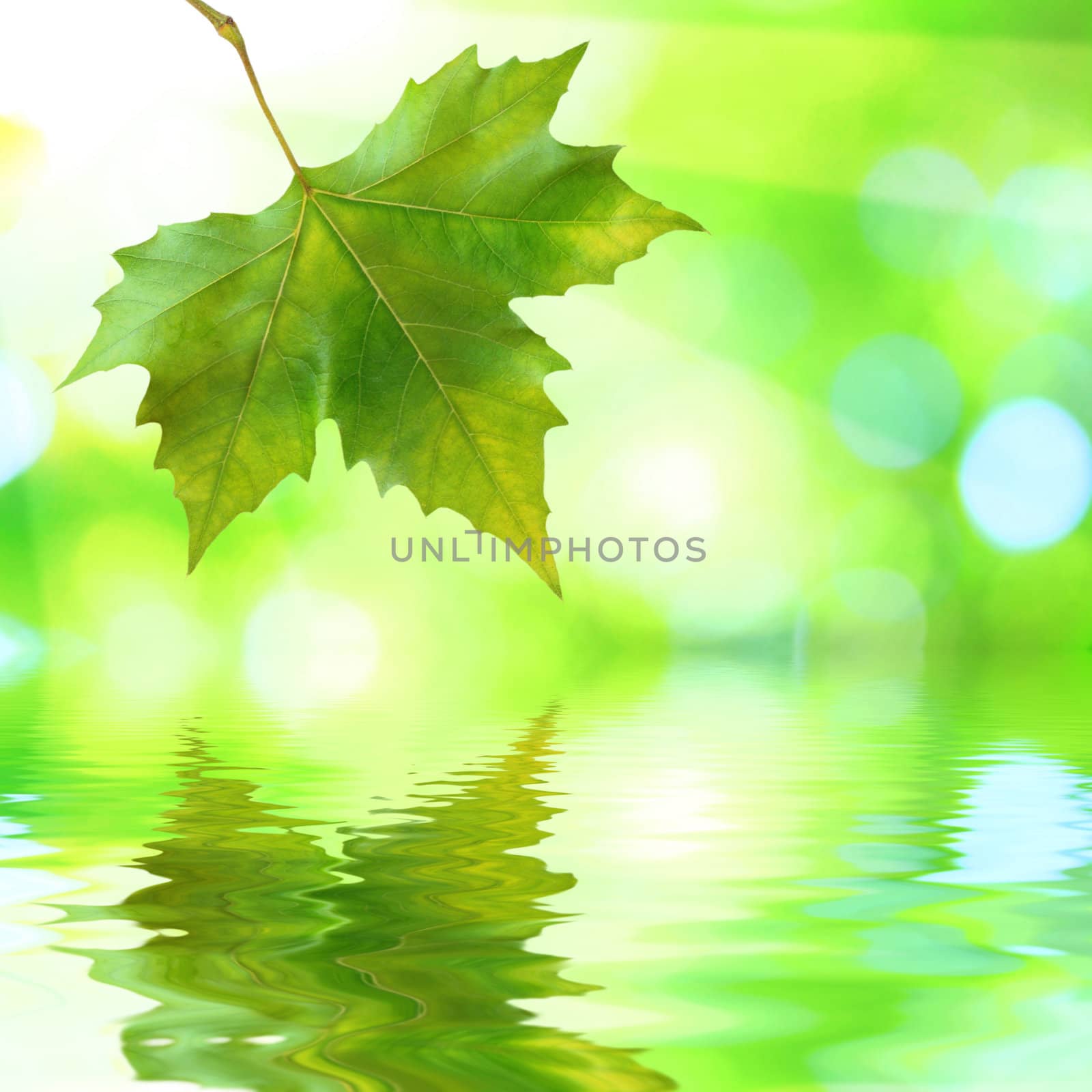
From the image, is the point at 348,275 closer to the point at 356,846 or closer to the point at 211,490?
the point at 211,490

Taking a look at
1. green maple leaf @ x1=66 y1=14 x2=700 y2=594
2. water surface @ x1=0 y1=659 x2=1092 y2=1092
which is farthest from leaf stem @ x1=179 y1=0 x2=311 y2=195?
water surface @ x1=0 y1=659 x2=1092 y2=1092

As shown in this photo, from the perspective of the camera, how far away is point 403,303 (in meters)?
0.40

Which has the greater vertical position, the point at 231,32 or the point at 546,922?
the point at 231,32

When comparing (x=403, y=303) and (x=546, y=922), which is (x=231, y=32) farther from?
(x=546, y=922)

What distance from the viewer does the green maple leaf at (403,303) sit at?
1.30 feet

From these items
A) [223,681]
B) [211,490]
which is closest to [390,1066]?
[211,490]

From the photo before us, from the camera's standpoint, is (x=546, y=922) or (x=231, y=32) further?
(x=546, y=922)

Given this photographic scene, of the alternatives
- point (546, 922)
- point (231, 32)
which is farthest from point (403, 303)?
point (546, 922)

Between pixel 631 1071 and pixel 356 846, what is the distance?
0.30 meters

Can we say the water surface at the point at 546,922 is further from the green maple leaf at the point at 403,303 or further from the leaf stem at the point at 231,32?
the leaf stem at the point at 231,32

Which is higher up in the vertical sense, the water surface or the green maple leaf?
the green maple leaf

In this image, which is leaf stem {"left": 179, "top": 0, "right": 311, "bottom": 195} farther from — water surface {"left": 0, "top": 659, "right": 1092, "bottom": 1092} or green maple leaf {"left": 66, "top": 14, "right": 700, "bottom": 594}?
water surface {"left": 0, "top": 659, "right": 1092, "bottom": 1092}

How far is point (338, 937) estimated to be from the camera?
0.42 meters

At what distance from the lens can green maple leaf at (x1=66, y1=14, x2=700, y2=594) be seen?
396 millimetres
